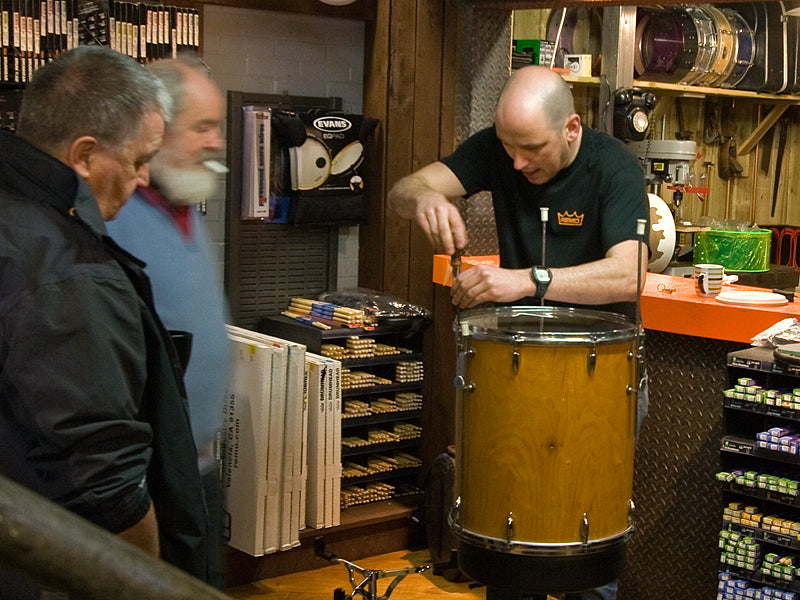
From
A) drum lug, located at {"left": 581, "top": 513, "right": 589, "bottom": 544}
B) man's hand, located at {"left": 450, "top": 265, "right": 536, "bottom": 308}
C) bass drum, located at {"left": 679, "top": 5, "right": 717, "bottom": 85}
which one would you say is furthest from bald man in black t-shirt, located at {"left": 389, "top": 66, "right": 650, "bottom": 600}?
bass drum, located at {"left": 679, "top": 5, "right": 717, "bottom": 85}

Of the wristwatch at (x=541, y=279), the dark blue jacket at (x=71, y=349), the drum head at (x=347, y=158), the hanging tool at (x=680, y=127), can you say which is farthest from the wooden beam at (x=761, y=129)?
the dark blue jacket at (x=71, y=349)

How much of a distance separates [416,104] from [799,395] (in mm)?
2426

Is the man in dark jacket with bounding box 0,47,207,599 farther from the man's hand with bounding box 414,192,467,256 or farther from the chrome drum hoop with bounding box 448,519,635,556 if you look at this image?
the man's hand with bounding box 414,192,467,256

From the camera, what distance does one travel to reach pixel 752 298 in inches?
150

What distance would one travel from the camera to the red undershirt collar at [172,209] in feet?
8.11

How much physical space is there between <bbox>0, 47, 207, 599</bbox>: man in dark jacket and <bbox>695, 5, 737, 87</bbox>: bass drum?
563 cm

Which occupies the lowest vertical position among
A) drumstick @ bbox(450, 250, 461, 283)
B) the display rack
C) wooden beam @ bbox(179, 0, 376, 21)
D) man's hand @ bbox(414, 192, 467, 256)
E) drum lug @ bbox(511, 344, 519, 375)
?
the display rack

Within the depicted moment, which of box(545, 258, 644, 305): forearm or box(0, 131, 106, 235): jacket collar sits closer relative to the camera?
box(0, 131, 106, 235): jacket collar

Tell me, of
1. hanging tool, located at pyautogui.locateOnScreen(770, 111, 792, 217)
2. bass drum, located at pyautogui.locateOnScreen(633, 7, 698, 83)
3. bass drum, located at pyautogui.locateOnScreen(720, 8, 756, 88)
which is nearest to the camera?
bass drum, located at pyautogui.locateOnScreen(633, 7, 698, 83)

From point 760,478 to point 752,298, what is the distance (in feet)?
2.62

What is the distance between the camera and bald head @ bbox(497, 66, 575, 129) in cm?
293

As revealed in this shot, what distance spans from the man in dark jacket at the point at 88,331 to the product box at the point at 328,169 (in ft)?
9.61

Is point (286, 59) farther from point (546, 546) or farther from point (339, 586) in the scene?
point (546, 546)

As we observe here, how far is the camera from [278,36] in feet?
15.9
